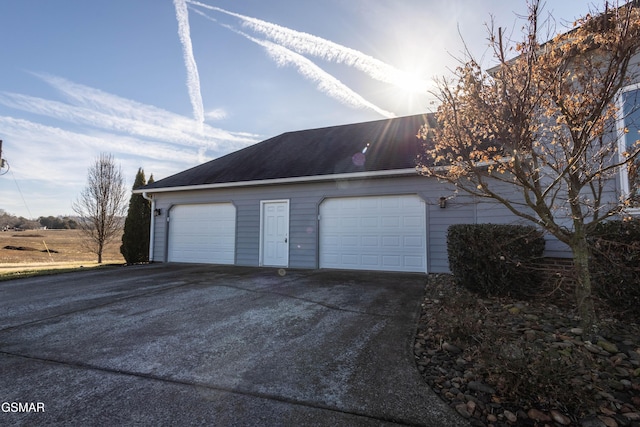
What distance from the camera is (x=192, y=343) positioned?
3215 mm

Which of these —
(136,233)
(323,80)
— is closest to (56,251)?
(136,233)

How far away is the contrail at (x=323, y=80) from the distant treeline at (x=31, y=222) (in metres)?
37.5

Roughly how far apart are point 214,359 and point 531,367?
2616 millimetres

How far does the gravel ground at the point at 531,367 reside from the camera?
1.92 metres

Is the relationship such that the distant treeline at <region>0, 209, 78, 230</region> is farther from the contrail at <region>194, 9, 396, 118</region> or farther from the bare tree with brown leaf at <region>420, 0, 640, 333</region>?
the bare tree with brown leaf at <region>420, 0, 640, 333</region>

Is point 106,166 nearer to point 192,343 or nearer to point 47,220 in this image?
point 192,343

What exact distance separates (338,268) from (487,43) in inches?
255

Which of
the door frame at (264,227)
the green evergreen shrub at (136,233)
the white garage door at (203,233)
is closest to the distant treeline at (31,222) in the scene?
the green evergreen shrub at (136,233)

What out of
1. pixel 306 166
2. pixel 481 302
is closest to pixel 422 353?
pixel 481 302

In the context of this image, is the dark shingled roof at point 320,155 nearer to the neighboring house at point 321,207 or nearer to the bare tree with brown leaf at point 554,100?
the neighboring house at point 321,207

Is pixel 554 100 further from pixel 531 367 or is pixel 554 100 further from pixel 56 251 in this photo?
pixel 56 251

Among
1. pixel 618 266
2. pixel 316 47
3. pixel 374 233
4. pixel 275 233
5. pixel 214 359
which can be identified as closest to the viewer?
pixel 214 359

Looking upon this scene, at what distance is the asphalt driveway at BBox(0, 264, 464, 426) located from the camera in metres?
2.00

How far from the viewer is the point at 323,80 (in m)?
11.1
